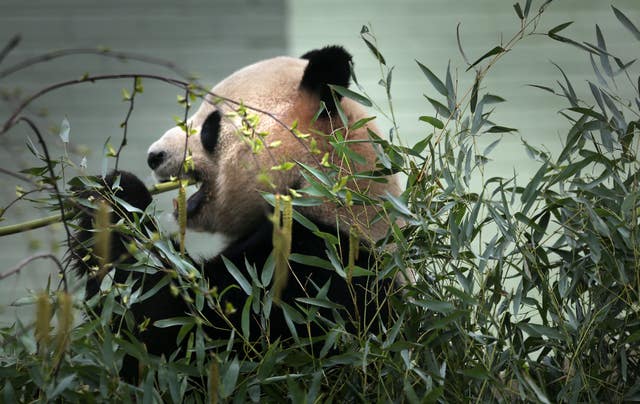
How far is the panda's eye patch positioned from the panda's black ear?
0.90ft

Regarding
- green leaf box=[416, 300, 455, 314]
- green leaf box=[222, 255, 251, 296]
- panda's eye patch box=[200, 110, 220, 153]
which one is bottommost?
green leaf box=[222, 255, 251, 296]

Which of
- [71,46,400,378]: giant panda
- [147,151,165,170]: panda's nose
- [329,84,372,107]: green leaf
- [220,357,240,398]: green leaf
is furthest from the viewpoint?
[147,151,165,170]: panda's nose

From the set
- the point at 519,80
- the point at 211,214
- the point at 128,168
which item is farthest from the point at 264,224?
the point at 519,80

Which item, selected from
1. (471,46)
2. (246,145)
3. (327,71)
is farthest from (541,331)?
(471,46)

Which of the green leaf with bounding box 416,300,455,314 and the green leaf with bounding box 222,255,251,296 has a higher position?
the green leaf with bounding box 416,300,455,314

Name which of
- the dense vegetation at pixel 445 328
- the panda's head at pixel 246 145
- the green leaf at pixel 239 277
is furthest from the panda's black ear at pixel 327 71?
the green leaf at pixel 239 277

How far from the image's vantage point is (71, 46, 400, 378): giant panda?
63.0 inches

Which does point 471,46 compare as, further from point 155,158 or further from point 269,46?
point 155,158

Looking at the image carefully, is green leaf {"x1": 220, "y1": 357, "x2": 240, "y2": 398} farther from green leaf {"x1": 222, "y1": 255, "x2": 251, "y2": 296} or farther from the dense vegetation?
green leaf {"x1": 222, "y1": 255, "x2": 251, "y2": 296}

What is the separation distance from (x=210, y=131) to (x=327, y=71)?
1.22ft

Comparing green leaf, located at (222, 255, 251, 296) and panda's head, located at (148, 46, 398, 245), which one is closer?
green leaf, located at (222, 255, 251, 296)

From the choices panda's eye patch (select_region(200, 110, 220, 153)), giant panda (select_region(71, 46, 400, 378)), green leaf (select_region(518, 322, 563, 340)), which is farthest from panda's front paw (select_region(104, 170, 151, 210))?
green leaf (select_region(518, 322, 563, 340))

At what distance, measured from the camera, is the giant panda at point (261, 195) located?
5.25ft

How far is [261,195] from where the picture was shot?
1.56m
